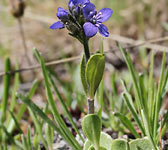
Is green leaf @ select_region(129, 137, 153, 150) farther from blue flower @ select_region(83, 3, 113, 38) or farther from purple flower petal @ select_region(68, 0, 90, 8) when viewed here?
purple flower petal @ select_region(68, 0, 90, 8)

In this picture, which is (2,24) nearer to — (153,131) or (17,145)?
(17,145)

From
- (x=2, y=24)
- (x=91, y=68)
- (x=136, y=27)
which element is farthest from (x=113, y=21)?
(x=91, y=68)

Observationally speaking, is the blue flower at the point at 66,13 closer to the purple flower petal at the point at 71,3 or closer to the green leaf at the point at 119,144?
the purple flower petal at the point at 71,3

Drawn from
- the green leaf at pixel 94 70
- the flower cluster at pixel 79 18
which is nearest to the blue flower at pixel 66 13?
the flower cluster at pixel 79 18

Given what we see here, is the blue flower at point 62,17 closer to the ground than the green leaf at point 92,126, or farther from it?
farther from it

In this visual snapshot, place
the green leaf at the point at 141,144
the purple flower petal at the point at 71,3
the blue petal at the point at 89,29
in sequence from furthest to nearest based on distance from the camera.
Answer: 1. the green leaf at the point at 141,144
2. the purple flower petal at the point at 71,3
3. the blue petal at the point at 89,29
